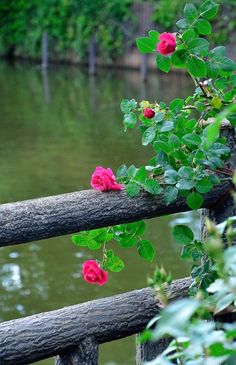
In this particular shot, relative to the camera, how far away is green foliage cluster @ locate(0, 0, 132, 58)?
1859cm

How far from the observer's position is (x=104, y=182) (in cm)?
166

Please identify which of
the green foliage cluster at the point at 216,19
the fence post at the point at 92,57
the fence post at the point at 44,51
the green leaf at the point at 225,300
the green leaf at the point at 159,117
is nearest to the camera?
the green leaf at the point at 225,300

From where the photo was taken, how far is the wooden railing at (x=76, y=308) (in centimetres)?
154

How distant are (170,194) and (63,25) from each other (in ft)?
62.5

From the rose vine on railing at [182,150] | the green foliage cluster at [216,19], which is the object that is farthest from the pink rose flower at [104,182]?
the green foliage cluster at [216,19]

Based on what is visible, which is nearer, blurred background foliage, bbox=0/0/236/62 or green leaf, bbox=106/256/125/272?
green leaf, bbox=106/256/125/272

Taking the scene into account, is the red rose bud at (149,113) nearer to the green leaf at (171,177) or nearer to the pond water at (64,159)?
the green leaf at (171,177)

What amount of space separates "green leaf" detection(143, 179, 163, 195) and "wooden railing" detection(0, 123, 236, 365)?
0.06ft

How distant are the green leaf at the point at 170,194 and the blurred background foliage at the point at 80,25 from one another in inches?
545

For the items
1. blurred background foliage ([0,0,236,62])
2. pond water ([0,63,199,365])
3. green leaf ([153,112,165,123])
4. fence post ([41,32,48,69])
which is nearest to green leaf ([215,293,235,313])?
green leaf ([153,112,165,123])

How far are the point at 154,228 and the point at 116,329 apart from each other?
435 cm

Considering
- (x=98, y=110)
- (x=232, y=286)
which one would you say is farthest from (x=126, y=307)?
(x=98, y=110)

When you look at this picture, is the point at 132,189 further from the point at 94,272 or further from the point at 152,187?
the point at 94,272

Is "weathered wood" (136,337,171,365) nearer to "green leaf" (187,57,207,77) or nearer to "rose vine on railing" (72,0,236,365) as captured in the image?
"rose vine on railing" (72,0,236,365)
